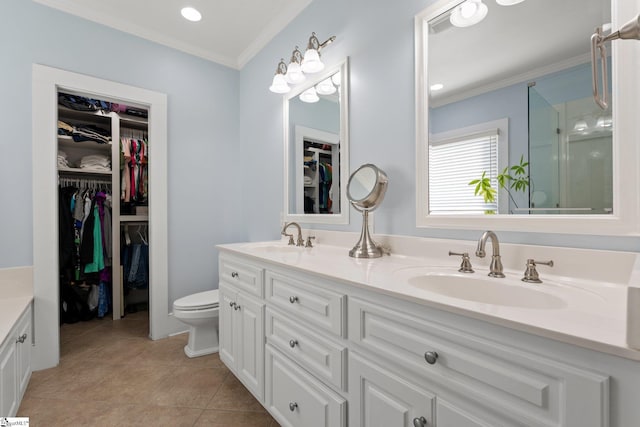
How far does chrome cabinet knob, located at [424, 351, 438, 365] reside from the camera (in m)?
0.71

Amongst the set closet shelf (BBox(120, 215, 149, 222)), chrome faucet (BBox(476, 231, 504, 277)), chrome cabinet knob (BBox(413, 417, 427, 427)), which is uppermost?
closet shelf (BBox(120, 215, 149, 222))

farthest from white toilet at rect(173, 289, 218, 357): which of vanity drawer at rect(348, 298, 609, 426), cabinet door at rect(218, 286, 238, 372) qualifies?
vanity drawer at rect(348, 298, 609, 426)

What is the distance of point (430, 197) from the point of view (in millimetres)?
1332

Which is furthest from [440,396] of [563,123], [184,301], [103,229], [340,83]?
[103,229]

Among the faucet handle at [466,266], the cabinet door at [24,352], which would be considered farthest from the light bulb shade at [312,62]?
the cabinet door at [24,352]

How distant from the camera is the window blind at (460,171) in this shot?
46.8 inches

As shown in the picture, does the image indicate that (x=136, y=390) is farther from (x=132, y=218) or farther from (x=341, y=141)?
(x=341, y=141)

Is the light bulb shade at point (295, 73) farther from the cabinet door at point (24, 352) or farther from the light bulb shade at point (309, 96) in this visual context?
the cabinet door at point (24, 352)

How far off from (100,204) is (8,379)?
183 cm

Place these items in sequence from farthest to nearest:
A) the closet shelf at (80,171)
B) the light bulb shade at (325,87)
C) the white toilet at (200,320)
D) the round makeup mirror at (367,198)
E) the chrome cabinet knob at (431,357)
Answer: the closet shelf at (80,171), the white toilet at (200,320), the light bulb shade at (325,87), the round makeup mirror at (367,198), the chrome cabinet knob at (431,357)

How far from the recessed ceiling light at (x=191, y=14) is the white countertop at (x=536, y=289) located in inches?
77.2

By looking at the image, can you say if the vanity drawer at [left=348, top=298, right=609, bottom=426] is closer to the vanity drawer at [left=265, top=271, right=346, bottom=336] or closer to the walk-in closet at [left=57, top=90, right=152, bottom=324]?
the vanity drawer at [left=265, top=271, right=346, bottom=336]

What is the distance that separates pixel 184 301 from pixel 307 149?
57.4 inches

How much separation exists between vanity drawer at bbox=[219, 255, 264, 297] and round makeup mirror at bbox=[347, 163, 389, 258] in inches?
19.4
